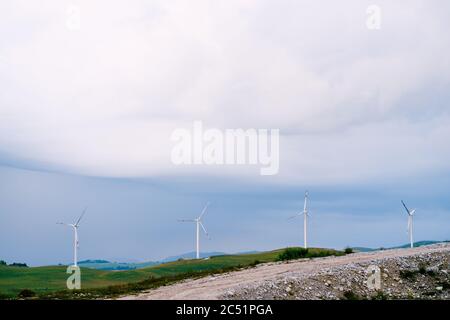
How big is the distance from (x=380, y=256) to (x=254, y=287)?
63.3ft

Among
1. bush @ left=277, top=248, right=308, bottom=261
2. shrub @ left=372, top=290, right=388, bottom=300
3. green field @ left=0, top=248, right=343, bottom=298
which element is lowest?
green field @ left=0, top=248, right=343, bottom=298

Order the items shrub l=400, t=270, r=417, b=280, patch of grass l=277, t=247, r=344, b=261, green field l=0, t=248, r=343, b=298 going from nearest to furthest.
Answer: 1. shrub l=400, t=270, r=417, b=280
2. patch of grass l=277, t=247, r=344, b=261
3. green field l=0, t=248, r=343, b=298

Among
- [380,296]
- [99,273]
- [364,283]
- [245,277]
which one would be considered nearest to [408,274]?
[364,283]

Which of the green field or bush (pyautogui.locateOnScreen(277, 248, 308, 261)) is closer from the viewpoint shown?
bush (pyautogui.locateOnScreen(277, 248, 308, 261))

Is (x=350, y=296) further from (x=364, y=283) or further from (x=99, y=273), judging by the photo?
(x=99, y=273)

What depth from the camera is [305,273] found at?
54.5 m

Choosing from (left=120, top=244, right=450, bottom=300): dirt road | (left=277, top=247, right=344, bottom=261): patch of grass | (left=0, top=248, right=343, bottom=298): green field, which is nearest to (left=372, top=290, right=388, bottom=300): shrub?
(left=120, top=244, right=450, bottom=300): dirt road

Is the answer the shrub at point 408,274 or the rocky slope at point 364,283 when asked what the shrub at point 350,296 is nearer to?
the rocky slope at point 364,283

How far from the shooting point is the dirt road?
159 ft

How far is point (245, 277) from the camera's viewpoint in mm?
56406

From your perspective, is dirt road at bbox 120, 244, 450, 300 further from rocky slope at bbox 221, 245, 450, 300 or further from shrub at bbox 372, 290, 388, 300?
shrub at bbox 372, 290, 388, 300

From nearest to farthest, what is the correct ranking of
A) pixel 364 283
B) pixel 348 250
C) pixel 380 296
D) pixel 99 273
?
pixel 380 296
pixel 364 283
pixel 348 250
pixel 99 273

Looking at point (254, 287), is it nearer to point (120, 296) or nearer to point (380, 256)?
point (120, 296)
